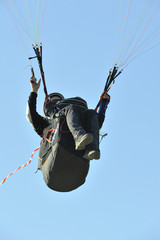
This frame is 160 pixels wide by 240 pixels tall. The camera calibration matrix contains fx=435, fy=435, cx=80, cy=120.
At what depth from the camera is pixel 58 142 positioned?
7707 mm

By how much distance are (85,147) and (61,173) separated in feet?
2.34

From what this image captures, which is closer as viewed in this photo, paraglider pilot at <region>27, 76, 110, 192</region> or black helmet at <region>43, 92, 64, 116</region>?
paraglider pilot at <region>27, 76, 110, 192</region>

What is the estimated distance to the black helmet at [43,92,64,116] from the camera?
856cm

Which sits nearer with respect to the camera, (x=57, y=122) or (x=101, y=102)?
(x=57, y=122)

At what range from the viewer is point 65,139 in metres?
7.75

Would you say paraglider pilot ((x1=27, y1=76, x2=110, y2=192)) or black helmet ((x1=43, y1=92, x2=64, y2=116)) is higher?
black helmet ((x1=43, y1=92, x2=64, y2=116))

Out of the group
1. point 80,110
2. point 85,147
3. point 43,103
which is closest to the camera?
point 85,147

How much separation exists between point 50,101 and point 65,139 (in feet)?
4.01

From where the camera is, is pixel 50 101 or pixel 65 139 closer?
pixel 65 139

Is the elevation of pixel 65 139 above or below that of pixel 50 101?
below

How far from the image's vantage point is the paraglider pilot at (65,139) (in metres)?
7.50

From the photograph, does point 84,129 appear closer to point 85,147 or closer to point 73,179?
point 85,147

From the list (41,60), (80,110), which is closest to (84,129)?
(80,110)

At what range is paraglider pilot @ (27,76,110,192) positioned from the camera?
7500 millimetres
